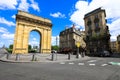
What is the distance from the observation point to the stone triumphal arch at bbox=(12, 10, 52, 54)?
2800cm

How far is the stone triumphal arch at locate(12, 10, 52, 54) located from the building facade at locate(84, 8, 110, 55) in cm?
1981

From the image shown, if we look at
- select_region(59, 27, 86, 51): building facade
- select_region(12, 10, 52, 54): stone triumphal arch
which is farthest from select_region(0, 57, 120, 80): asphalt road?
select_region(59, 27, 86, 51): building facade

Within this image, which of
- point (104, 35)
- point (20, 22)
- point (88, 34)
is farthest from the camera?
point (88, 34)

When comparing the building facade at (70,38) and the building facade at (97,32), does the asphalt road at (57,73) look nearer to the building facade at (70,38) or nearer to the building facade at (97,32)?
the building facade at (97,32)

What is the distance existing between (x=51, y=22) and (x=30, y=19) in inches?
304

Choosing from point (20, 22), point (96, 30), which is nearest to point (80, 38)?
point (96, 30)

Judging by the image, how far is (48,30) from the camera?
34188 millimetres

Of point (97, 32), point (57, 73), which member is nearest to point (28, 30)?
point (57, 73)

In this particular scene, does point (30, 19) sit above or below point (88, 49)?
above

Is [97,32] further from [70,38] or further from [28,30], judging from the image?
[28,30]

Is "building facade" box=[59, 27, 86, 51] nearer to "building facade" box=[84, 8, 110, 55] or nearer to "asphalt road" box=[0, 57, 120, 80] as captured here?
"building facade" box=[84, 8, 110, 55]

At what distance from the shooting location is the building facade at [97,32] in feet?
141

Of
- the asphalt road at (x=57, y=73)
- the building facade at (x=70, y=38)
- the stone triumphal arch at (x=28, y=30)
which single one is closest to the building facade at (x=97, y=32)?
the building facade at (x=70, y=38)

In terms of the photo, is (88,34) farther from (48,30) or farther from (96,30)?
(48,30)
